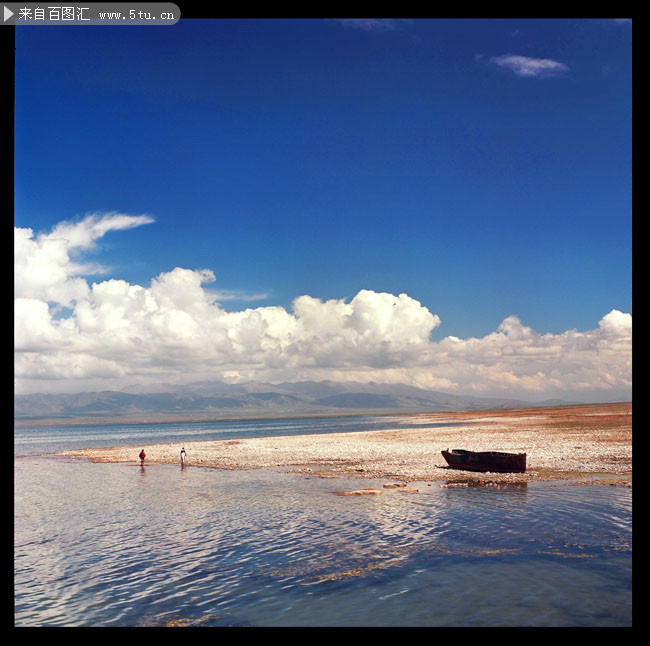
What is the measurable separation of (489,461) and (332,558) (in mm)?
22744

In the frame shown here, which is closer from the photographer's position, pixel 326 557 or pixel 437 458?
pixel 326 557

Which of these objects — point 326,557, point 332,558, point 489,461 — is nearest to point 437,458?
point 489,461

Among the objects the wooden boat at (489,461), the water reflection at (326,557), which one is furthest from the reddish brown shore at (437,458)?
the water reflection at (326,557)

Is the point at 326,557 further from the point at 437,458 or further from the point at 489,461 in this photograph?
the point at 437,458

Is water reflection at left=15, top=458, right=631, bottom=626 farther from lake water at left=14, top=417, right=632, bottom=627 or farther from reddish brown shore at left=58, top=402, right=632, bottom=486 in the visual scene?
reddish brown shore at left=58, top=402, right=632, bottom=486

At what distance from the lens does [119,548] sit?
23.2 meters

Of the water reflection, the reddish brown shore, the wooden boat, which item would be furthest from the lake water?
the reddish brown shore

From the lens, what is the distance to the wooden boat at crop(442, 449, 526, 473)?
3862 cm

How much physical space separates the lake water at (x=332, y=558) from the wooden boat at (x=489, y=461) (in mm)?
4258

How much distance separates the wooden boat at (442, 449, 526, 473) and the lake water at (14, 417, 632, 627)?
426cm

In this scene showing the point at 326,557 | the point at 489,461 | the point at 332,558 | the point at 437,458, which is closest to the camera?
the point at 332,558

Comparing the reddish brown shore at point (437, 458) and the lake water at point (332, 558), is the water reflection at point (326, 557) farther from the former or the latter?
the reddish brown shore at point (437, 458)

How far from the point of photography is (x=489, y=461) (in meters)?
39.6
